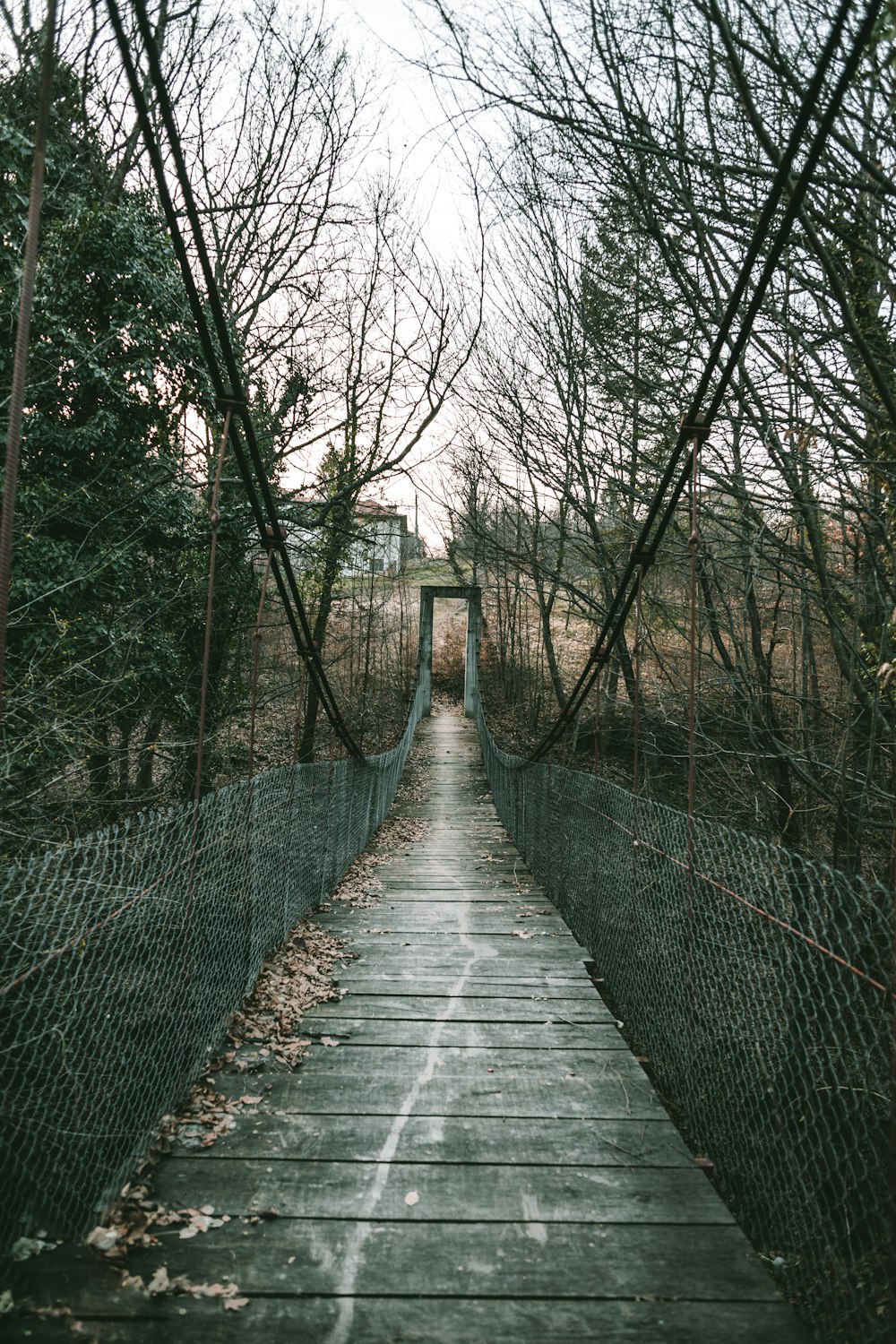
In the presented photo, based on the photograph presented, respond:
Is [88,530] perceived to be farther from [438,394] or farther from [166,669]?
[438,394]

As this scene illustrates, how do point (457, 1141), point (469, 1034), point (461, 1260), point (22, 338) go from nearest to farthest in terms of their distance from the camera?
point (22, 338), point (461, 1260), point (457, 1141), point (469, 1034)

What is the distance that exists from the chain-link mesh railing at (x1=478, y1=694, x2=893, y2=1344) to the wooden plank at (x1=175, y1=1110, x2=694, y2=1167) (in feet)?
0.63

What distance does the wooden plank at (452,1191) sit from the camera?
1.72 meters

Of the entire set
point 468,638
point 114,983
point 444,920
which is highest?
point 468,638

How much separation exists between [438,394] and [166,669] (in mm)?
3496

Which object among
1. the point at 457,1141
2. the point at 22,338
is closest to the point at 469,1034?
the point at 457,1141

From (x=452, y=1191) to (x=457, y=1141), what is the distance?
209mm

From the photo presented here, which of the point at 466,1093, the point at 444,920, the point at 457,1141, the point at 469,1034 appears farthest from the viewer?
the point at 444,920

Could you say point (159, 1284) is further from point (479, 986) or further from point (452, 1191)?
point (479, 986)

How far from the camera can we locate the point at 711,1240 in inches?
64.8

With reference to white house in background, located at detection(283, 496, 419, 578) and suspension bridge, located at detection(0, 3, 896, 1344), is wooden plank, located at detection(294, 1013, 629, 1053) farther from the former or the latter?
white house in background, located at detection(283, 496, 419, 578)

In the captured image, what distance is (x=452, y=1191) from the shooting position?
181 centimetres

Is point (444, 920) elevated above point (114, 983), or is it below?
below

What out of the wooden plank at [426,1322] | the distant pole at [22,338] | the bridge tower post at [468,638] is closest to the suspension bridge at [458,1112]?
the wooden plank at [426,1322]
